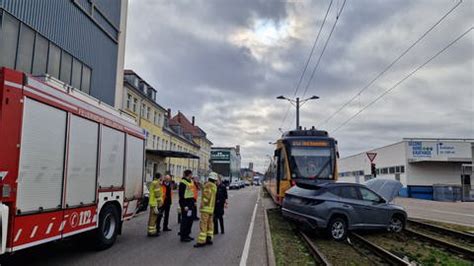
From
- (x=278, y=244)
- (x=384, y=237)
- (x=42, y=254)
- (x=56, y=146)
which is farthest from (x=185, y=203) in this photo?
(x=384, y=237)

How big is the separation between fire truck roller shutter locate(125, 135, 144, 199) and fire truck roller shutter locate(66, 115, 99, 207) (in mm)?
1989

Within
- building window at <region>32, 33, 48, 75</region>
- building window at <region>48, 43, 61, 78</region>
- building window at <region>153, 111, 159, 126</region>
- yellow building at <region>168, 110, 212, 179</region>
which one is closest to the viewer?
building window at <region>32, 33, 48, 75</region>

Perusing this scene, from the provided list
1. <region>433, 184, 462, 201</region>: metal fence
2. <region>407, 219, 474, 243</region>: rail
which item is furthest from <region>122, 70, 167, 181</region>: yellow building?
<region>407, 219, 474, 243</region>: rail

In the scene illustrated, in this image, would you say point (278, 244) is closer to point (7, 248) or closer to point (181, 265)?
point (181, 265)

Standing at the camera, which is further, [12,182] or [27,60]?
[27,60]

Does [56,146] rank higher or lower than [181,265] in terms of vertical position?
higher

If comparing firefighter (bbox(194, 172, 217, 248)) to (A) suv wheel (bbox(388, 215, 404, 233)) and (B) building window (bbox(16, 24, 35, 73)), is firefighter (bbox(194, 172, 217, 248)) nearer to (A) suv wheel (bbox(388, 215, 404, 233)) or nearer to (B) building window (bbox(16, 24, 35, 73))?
(A) suv wheel (bbox(388, 215, 404, 233))

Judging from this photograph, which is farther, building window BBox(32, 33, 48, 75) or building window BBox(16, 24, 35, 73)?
building window BBox(32, 33, 48, 75)

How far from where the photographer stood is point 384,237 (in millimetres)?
12062

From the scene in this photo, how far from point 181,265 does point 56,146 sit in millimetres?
3139

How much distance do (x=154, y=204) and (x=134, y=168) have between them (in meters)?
1.21

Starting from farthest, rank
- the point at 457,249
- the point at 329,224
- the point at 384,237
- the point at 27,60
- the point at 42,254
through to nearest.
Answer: the point at 27,60 < the point at 384,237 < the point at 329,224 < the point at 457,249 < the point at 42,254

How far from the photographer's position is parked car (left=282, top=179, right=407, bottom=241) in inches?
442

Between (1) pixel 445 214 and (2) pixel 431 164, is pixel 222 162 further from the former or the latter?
(1) pixel 445 214
